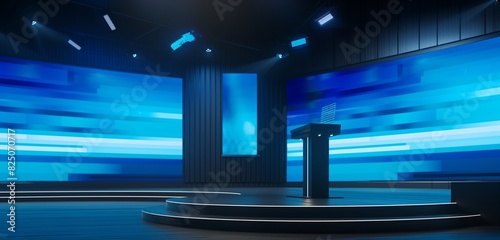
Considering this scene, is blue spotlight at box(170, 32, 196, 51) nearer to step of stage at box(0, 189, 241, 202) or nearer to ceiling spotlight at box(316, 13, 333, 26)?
ceiling spotlight at box(316, 13, 333, 26)

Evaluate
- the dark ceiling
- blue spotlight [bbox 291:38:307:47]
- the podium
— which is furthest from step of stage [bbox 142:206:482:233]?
blue spotlight [bbox 291:38:307:47]

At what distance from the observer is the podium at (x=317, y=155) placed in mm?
4093

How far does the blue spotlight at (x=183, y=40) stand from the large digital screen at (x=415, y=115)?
2152 millimetres

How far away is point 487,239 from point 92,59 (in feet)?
22.3

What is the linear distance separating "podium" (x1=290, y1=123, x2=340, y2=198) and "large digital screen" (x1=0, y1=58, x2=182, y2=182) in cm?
467

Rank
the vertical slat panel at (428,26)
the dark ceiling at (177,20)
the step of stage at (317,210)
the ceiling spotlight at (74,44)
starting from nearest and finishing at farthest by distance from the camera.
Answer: the step of stage at (317,210), the vertical slat panel at (428,26), the dark ceiling at (177,20), the ceiling spotlight at (74,44)

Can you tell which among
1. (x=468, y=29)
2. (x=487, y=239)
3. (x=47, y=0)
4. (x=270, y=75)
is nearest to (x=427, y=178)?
(x=468, y=29)

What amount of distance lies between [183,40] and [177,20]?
35 cm

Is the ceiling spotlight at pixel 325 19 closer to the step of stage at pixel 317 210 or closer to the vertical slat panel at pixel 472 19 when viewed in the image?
the vertical slat panel at pixel 472 19

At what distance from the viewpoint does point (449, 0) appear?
695 cm

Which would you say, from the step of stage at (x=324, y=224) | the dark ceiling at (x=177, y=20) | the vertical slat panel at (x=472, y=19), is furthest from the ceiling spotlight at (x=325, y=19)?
the step of stage at (x=324, y=224)

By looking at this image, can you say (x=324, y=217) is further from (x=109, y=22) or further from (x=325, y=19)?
(x=109, y=22)

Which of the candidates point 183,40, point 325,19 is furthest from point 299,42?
point 183,40

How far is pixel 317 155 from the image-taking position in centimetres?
415
